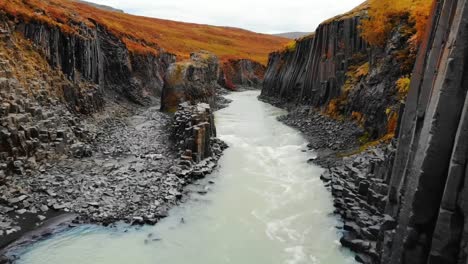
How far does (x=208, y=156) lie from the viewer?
2616 centimetres

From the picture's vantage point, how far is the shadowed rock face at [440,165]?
962 cm

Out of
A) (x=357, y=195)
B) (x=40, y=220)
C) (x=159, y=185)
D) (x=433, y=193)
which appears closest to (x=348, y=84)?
(x=357, y=195)

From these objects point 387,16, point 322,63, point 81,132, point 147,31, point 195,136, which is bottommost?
point 81,132

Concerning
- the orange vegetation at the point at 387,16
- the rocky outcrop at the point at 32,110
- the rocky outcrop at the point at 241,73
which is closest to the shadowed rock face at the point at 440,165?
the rocky outcrop at the point at 32,110

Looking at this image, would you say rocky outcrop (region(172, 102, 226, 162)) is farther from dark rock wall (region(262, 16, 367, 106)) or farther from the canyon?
dark rock wall (region(262, 16, 367, 106))

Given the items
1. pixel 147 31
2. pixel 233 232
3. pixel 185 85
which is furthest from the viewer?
pixel 147 31

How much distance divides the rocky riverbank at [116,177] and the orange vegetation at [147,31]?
32.1ft

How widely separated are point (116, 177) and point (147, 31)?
259ft

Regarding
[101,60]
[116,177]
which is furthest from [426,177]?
[101,60]

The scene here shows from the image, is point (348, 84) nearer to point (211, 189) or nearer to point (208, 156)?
point (208, 156)

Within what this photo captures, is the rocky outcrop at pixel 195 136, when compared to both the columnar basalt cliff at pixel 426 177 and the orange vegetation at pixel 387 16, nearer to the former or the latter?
the columnar basalt cliff at pixel 426 177

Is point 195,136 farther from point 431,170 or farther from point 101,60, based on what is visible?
point 101,60

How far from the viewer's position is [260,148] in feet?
→ 100

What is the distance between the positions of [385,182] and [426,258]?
5788mm
